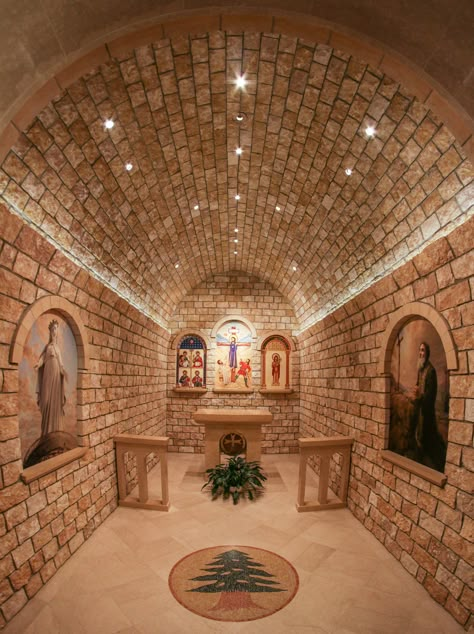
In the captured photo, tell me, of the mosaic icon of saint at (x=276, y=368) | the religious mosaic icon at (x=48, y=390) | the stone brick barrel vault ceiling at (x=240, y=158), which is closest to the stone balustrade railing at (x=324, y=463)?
the stone brick barrel vault ceiling at (x=240, y=158)

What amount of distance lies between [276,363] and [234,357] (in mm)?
1390

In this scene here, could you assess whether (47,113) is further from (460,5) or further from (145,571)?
(145,571)

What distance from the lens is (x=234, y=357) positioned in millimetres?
12586

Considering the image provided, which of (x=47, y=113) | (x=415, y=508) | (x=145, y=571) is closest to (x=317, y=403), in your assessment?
(x=415, y=508)

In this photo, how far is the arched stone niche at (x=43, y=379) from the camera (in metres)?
4.03

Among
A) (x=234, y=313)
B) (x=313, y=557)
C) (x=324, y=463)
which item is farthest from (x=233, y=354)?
(x=313, y=557)

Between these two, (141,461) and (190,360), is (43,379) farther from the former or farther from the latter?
(190,360)

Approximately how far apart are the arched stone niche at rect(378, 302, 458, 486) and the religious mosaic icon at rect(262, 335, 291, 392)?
272 inches

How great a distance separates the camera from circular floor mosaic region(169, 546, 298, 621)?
3895 mm

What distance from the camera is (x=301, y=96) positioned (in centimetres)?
486

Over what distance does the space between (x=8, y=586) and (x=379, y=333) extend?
5.39 metres

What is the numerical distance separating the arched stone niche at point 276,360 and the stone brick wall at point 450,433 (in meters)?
4.59

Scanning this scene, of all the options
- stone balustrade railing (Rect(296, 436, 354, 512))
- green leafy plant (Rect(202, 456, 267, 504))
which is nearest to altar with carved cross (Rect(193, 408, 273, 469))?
→ green leafy plant (Rect(202, 456, 267, 504))

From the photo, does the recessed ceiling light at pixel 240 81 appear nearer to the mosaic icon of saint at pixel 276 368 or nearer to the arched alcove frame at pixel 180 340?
the arched alcove frame at pixel 180 340
